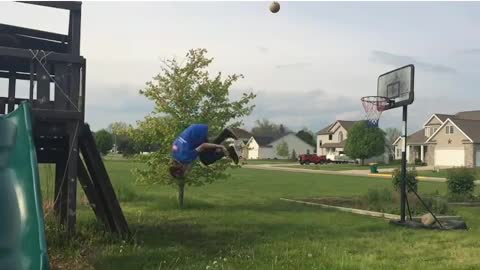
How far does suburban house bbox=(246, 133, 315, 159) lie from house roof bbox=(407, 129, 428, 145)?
39.2 m

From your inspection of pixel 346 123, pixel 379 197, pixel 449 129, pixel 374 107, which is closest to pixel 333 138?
pixel 346 123

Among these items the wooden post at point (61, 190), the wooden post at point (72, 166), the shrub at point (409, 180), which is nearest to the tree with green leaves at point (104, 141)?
the shrub at point (409, 180)

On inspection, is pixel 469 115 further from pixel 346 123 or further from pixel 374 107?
pixel 374 107

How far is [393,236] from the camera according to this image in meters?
10.6

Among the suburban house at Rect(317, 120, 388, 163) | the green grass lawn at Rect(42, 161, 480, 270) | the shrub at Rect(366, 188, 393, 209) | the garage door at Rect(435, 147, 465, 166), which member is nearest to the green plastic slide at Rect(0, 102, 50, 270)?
the green grass lawn at Rect(42, 161, 480, 270)

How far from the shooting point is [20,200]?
19.4 feet

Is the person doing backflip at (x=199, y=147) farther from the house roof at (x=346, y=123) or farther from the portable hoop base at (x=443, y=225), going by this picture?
the house roof at (x=346, y=123)

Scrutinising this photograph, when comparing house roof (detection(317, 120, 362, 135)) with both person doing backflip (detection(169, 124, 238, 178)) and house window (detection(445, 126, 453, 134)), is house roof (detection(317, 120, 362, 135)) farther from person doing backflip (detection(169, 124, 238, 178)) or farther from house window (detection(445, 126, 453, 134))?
person doing backflip (detection(169, 124, 238, 178))

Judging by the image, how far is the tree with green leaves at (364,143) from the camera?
60906 mm

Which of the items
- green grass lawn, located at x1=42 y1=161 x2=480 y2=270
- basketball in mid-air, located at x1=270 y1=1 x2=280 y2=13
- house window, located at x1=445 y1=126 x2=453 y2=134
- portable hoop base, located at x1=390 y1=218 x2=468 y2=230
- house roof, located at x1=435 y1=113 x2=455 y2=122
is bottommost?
green grass lawn, located at x1=42 y1=161 x2=480 y2=270

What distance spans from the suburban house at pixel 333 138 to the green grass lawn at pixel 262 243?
70.9m

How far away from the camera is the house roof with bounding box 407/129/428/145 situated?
213 ft

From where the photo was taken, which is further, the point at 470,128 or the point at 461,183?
the point at 470,128

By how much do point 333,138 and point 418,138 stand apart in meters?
22.9
